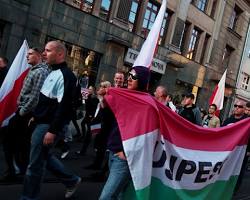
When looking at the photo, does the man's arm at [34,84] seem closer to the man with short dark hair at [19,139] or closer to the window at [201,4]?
the man with short dark hair at [19,139]

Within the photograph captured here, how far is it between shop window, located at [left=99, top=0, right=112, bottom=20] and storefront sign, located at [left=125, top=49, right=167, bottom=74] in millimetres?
1966

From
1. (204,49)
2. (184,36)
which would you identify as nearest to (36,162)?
(184,36)

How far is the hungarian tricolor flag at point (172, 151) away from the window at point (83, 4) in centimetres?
1251

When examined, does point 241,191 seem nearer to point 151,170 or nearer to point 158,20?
point 158,20

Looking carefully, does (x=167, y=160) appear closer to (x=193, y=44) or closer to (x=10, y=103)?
(x=10, y=103)

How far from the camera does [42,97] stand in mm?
5164

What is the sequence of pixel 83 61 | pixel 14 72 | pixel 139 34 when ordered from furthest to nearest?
pixel 139 34
pixel 83 61
pixel 14 72

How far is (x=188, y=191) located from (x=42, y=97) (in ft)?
5.85

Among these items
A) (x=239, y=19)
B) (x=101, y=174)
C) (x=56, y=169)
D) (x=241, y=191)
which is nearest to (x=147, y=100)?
(x=56, y=169)

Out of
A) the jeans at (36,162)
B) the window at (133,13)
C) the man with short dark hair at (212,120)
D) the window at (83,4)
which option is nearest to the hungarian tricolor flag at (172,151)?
the jeans at (36,162)

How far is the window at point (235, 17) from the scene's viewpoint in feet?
97.2

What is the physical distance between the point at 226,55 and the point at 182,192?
26.1 m

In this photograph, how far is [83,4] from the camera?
Answer: 17906 mm

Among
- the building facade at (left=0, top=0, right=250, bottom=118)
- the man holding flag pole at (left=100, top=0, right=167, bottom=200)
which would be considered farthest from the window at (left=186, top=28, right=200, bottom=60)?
the man holding flag pole at (left=100, top=0, right=167, bottom=200)
